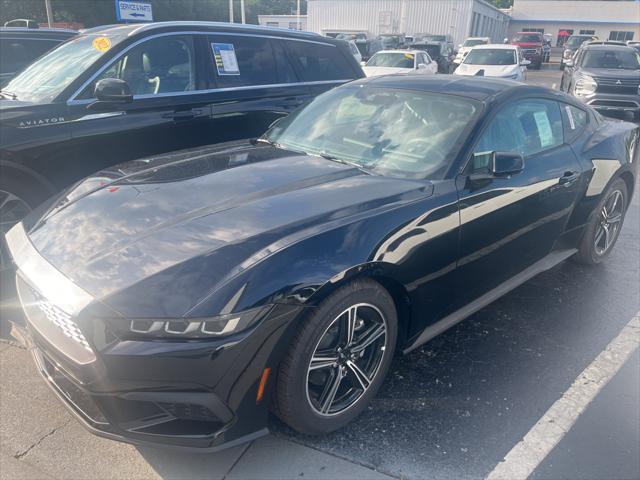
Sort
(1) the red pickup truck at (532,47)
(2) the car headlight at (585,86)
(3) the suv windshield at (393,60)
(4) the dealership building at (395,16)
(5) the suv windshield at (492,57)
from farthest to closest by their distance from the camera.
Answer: (4) the dealership building at (395,16)
(1) the red pickup truck at (532,47)
(3) the suv windshield at (393,60)
(5) the suv windshield at (492,57)
(2) the car headlight at (585,86)

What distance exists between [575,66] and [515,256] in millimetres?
12258

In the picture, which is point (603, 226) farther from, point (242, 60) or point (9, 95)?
point (9, 95)

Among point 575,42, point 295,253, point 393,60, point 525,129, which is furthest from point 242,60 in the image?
point 575,42

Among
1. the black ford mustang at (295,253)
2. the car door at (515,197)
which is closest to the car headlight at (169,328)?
the black ford mustang at (295,253)

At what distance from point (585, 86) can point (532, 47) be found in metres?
24.3

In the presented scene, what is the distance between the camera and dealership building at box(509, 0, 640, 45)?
5534 cm

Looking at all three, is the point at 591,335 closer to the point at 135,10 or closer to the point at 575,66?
the point at 575,66

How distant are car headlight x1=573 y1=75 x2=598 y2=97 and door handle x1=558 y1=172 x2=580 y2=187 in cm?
1003

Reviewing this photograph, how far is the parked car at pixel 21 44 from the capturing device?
6996 mm

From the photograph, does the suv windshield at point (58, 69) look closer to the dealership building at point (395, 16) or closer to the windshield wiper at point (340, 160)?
the windshield wiper at point (340, 160)

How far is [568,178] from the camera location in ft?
12.2

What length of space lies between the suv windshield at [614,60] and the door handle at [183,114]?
11828 mm

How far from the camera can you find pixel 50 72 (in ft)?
15.2

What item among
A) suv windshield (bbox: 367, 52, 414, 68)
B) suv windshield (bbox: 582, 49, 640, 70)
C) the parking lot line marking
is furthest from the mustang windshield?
suv windshield (bbox: 367, 52, 414, 68)
